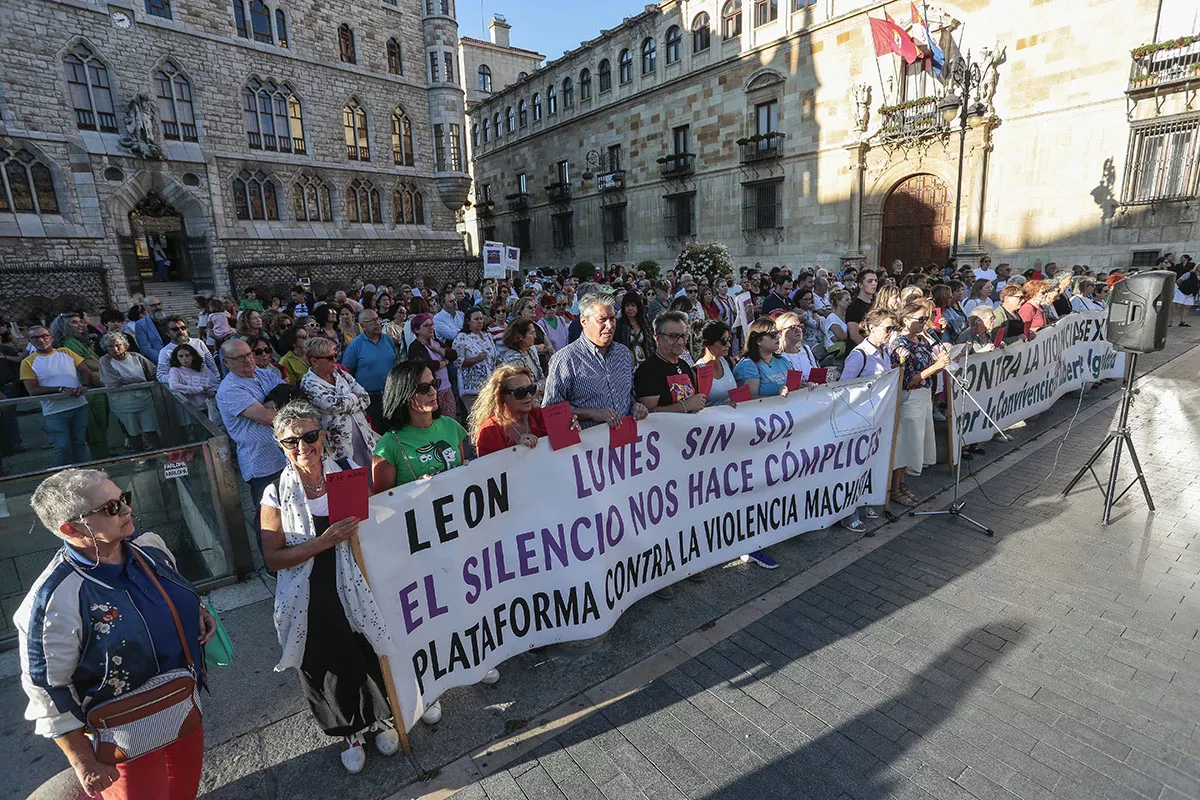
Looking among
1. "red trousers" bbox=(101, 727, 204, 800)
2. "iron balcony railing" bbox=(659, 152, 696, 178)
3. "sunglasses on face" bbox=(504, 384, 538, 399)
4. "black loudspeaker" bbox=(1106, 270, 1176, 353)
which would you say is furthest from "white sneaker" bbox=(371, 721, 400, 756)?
"iron balcony railing" bbox=(659, 152, 696, 178)

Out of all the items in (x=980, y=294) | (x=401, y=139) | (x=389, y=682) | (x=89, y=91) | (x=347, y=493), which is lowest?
(x=389, y=682)

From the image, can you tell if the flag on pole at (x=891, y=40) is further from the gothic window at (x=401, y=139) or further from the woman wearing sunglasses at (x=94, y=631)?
the woman wearing sunglasses at (x=94, y=631)

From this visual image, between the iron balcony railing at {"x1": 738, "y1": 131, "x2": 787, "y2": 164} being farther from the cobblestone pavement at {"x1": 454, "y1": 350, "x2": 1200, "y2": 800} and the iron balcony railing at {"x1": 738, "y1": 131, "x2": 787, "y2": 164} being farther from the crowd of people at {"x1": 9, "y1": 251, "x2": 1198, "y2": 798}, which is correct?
the cobblestone pavement at {"x1": 454, "y1": 350, "x2": 1200, "y2": 800}

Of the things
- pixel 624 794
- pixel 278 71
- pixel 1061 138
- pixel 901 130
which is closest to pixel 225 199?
pixel 278 71

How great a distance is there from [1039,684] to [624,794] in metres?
2.39

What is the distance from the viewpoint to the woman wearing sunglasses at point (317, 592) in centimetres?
262

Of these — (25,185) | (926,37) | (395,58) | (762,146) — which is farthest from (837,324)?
(395,58)

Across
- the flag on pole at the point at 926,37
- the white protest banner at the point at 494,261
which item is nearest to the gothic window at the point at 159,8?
the white protest banner at the point at 494,261

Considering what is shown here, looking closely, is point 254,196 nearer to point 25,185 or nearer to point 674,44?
point 25,185

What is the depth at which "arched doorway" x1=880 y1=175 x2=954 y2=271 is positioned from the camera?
69.1 ft

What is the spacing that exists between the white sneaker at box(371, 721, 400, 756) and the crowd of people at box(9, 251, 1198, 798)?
5 cm

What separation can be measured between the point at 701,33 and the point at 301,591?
31378 mm

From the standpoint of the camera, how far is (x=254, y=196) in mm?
24328

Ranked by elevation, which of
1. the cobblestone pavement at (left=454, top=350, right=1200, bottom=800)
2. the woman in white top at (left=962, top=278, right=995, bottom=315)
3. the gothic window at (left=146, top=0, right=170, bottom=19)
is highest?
the gothic window at (left=146, top=0, right=170, bottom=19)
